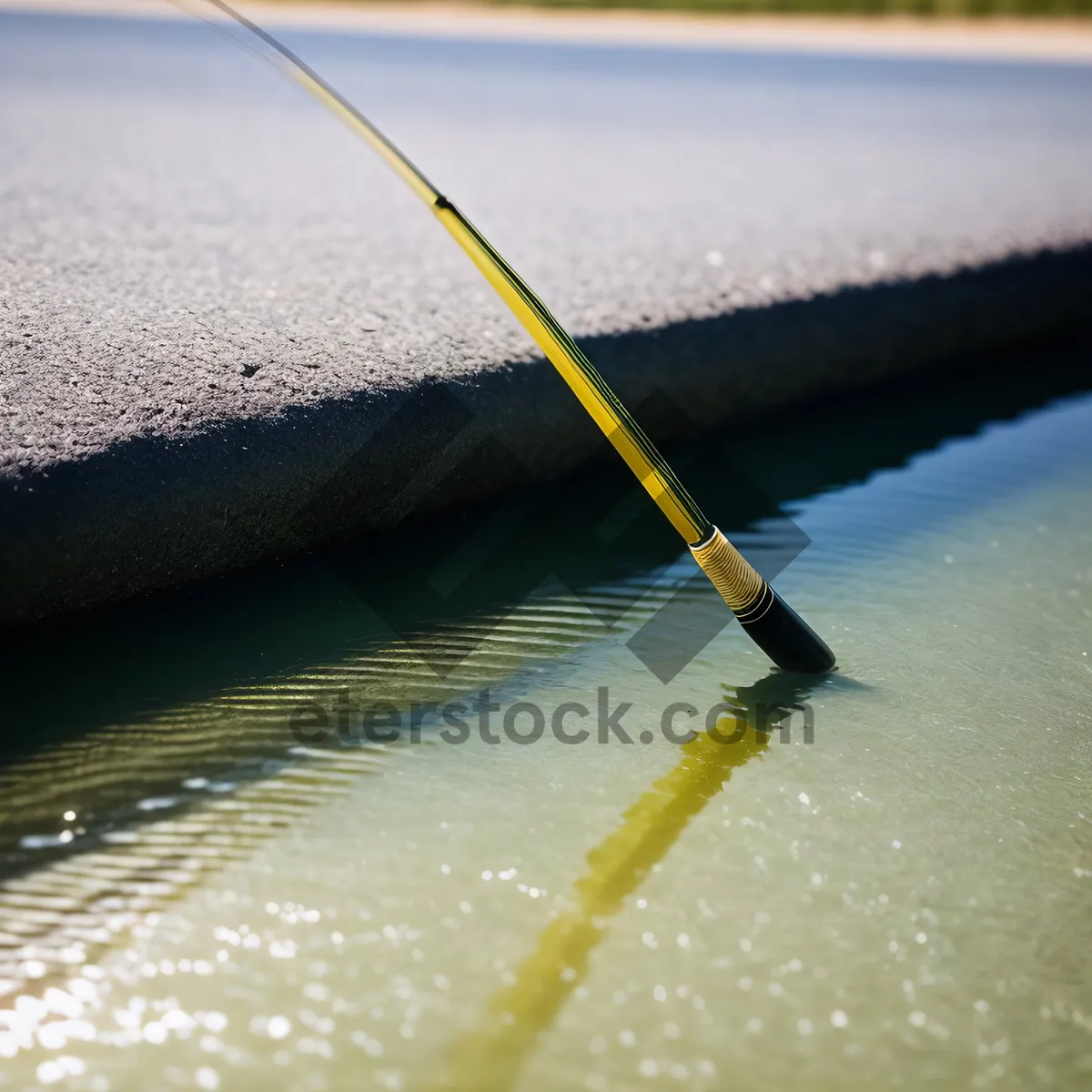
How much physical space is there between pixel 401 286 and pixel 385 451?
23.1 inches

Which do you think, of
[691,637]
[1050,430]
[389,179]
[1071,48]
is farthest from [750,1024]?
[1071,48]

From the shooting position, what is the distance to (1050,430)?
2539mm

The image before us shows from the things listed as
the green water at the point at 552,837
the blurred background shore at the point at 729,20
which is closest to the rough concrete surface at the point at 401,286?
the green water at the point at 552,837

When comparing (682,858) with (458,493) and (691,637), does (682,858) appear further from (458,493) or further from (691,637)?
(458,493)

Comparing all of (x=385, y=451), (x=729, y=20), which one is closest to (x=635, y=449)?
(x=385, y=451)

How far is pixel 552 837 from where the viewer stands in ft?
4.11

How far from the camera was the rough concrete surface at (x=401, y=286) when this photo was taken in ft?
5.24

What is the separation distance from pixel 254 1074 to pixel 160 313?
1.28 metres

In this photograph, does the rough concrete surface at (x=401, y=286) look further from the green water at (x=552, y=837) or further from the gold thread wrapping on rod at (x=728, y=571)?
the gold thread wrapping on rod at (x=728, y=571)

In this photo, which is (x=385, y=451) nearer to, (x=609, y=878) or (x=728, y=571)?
(x=728, y=571)

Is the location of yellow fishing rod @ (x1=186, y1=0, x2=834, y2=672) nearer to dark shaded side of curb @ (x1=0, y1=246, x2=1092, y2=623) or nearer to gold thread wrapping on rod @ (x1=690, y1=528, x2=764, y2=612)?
gold thread wrapping on rod @ (x1=690, y1=528, x2=764, y2=612)

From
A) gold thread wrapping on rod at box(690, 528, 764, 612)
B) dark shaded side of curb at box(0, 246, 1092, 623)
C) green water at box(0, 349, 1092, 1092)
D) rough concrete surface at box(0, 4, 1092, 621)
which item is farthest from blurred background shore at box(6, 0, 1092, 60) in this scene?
gold thread wrapping on rod at box(690, 528, 764, 612)

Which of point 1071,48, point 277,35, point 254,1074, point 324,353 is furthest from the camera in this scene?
point 1071,48

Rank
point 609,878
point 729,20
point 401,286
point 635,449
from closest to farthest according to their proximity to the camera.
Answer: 1. point 609,878
2. point 635,449
3. point 401,286
4. point 729,20
